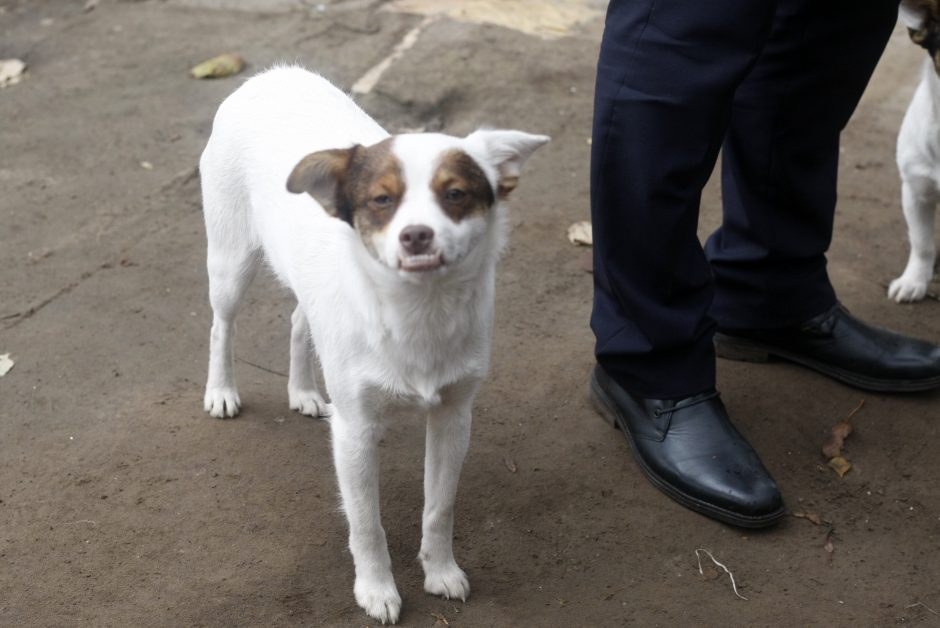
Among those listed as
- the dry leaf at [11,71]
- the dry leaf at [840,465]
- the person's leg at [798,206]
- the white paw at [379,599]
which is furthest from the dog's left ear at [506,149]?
the dry leaf at [11,71]

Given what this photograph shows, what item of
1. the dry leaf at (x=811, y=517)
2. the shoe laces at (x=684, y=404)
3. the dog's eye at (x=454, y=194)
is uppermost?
the dog's eye at (x=454, y=194)

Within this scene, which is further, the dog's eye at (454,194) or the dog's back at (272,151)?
the dog's back at (272,151)

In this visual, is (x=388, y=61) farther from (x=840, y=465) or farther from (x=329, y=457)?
(x=840, y=465)

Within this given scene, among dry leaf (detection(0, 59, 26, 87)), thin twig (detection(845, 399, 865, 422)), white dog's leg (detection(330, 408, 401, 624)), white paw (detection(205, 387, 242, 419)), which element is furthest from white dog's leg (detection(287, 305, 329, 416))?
dry leaf (detection(0, 59, 26, 87))

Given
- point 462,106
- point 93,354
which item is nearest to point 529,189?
point 462,106

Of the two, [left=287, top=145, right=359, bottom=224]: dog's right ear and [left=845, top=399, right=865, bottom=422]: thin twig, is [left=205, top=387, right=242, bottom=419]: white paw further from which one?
[left=845, top=399, right=865, bottom=422]: thin twig

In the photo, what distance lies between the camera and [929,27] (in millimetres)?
3773

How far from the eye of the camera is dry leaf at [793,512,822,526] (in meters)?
3.25

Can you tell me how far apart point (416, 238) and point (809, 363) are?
2032 mm

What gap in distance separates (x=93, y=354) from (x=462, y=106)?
2.51 metres

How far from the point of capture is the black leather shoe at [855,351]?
3715 mm

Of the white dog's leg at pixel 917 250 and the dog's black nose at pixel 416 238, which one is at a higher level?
the dog's black nose at pixel 416 238

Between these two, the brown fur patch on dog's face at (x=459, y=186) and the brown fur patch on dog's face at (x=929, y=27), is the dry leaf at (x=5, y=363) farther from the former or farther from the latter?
the brown fur patch on dog's face at (x=929, y=27)

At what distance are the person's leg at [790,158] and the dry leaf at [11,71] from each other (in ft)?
13.7
